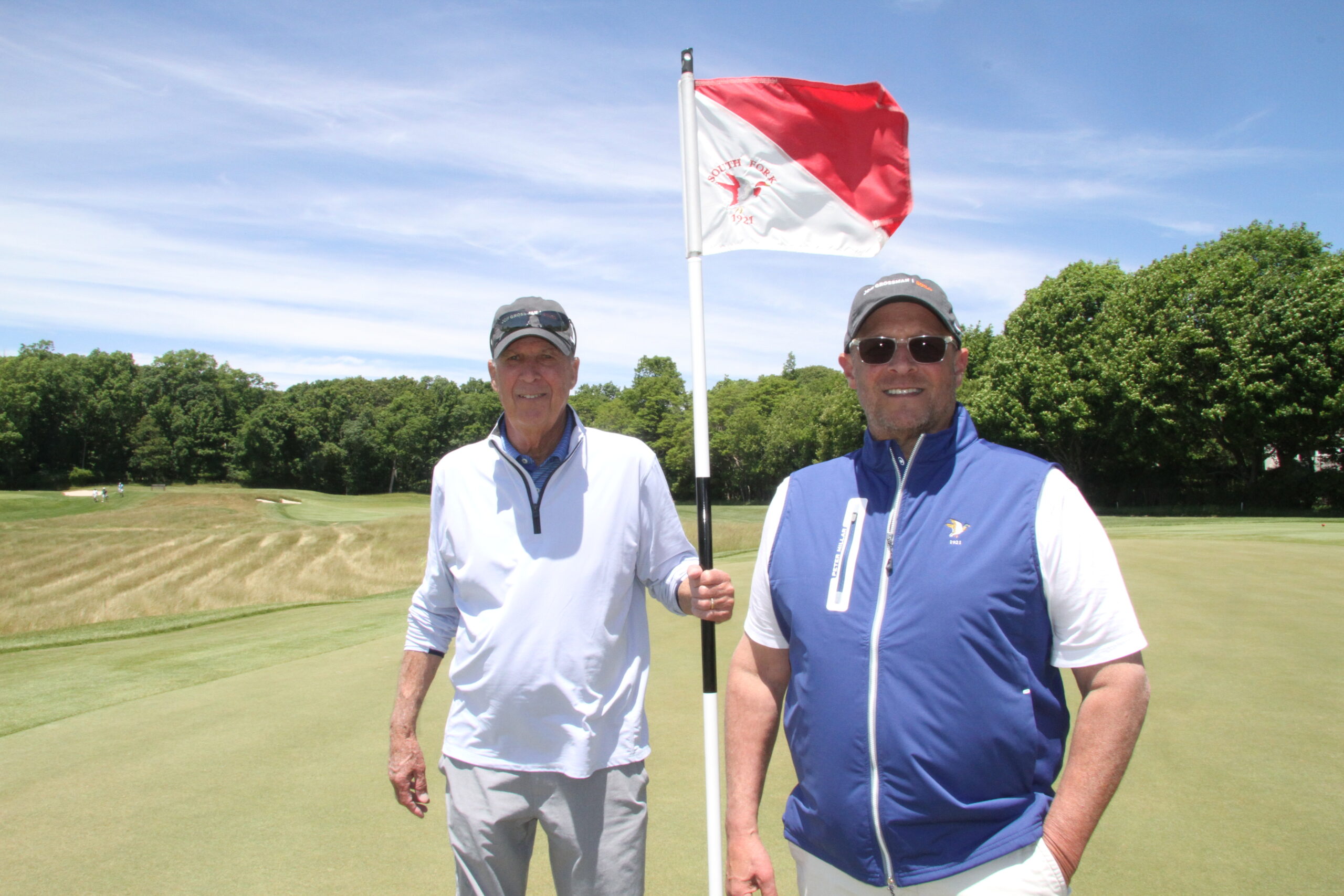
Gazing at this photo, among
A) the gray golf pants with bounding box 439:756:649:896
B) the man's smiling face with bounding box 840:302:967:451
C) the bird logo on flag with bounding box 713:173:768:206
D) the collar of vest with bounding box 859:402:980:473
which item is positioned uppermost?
the bird logo on flag with bounding box 713:173:768:206

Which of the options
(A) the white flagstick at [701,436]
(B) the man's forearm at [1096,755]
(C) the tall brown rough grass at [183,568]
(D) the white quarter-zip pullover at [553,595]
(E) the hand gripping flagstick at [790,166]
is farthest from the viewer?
(C) the tall brown rough grass at [183,568]

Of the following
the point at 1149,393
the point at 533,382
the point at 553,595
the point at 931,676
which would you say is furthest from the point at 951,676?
the point at 1149,393

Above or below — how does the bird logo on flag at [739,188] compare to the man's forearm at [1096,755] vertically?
above

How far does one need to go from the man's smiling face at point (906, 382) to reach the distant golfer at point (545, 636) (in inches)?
27.7

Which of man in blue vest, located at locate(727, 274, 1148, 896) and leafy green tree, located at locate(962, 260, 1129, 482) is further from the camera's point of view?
leafy green tree, located at locate(962, 260, 1129, 482)

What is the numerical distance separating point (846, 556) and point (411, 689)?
148cm

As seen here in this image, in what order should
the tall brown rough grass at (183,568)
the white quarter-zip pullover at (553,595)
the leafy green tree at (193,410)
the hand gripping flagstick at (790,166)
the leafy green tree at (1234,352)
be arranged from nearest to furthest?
the white quarter-zip pullover at (553,595), the hand gripping flagstick at (790,166), the tall brown rough grass at (183,568), the leafy green tree at (1234,352), the leafy green tree at (193,410)

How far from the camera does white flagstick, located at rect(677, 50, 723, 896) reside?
2.46 m

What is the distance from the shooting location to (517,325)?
2631 mm

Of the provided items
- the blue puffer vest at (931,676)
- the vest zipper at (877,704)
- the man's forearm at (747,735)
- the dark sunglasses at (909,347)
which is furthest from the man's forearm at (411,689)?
the dark sunglasses at (909,347)

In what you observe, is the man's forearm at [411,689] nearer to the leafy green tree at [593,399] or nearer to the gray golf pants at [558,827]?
the gray golf pants at [558,827]

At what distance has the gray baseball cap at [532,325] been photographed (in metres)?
2.62

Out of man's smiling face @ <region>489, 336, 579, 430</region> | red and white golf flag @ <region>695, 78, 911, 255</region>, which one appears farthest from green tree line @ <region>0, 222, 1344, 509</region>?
man's smiling face @ <region>489, 336, 579, 430</region>

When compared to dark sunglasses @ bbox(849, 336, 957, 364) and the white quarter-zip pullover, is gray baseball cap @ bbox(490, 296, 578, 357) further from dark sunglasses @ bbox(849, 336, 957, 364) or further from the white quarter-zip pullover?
dark sunglasses @ bbox(849, 336, 957, 364)
